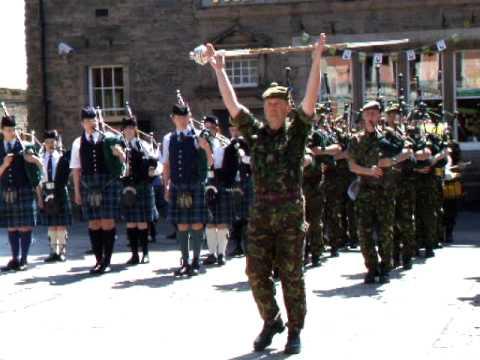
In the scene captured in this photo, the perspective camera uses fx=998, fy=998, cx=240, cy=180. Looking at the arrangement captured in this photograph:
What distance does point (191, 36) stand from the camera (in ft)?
72.8

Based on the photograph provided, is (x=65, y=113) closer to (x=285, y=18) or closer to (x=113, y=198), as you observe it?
(x=285, y=18)

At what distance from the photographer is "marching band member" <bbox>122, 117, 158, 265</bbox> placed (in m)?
12.7

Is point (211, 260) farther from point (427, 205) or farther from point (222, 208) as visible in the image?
point (427, 205)

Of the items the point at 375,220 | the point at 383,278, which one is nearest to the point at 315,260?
the point at 383,278

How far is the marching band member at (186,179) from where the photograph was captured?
1146 cm

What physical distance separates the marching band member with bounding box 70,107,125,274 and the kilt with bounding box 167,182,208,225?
830mm

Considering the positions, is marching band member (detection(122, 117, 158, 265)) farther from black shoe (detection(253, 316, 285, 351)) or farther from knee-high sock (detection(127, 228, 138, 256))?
black shoe (detection(253, 316, 285, 351))

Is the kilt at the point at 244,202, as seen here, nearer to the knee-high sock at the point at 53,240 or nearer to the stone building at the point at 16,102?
the knee-high sock at the point at 53,240

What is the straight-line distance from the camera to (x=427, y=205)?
12.8m

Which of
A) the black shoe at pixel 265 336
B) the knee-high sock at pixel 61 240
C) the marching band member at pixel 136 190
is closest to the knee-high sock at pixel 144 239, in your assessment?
the marching band member at pixel 136 190

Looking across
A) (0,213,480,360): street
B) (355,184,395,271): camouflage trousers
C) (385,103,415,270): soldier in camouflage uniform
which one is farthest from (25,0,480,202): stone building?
(355,184,395,271): camouflage trousers

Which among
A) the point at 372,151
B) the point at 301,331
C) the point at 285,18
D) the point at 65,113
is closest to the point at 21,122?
the point at 65,113

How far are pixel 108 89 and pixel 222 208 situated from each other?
35.7 ft

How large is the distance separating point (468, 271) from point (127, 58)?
13.0 meters
